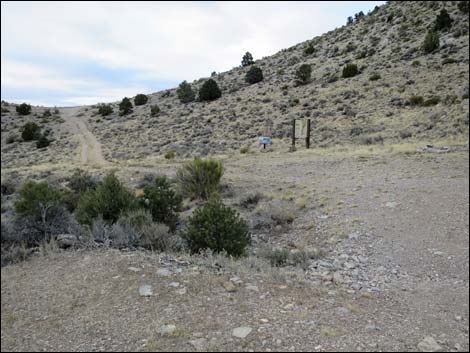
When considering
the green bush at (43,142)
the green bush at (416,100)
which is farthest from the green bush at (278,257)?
the green bush at (416,100)

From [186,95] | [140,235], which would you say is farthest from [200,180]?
[186,95]

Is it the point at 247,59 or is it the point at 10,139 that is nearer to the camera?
the point at 10,139

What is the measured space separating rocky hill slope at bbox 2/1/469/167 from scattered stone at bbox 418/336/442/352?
5.94 metres

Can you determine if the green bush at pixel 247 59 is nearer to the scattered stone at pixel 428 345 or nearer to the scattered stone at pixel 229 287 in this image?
the scattered stone at pixel 229 287

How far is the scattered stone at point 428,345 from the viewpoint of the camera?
3.72m

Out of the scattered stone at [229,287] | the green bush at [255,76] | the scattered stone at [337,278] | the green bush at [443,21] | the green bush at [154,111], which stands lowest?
the scattered stone at [337,278]

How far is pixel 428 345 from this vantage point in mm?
3773

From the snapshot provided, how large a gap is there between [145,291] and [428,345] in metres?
3.18

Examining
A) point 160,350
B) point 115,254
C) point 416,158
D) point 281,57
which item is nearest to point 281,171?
point 416,158

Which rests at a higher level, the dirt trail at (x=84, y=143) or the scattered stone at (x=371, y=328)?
the dirt trail at (x=84, y=143)

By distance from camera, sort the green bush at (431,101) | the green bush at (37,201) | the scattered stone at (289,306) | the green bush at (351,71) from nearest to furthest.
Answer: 1. the scattered stone at (289,306)
2. the green bush at (37,201)
3. the green bush at (431,101)
4. the green bush at (351,71)

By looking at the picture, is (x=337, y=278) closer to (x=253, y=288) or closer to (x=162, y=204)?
(x=253, y=288)

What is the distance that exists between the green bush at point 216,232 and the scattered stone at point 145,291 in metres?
2.40

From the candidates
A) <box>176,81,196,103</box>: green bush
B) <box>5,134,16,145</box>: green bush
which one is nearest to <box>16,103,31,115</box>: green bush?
<box>5,134,16,145</box>: green bush
